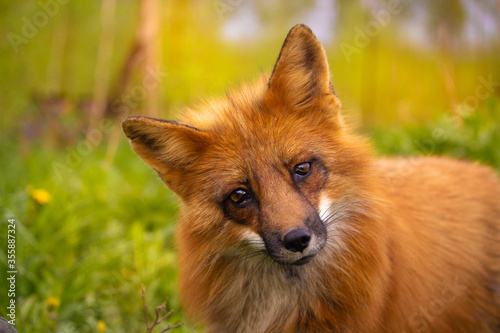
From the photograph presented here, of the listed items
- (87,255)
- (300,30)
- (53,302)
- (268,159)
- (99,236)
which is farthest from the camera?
(99,236)

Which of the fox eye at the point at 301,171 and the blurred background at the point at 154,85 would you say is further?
the blurred background at the point at 154,85

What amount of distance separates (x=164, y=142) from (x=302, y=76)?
43.5 inches

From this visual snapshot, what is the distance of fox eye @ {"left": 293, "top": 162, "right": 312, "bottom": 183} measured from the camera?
279cm

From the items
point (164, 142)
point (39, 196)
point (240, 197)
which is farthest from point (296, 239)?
point (39, 196)

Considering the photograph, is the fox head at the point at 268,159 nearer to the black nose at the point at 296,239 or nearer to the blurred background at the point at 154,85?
the black nose at the point at 296,239

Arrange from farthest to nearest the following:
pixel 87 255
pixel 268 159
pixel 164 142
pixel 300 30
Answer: pixel 87 255
pixel 164 142
pixel 300 30
pixel 268 159

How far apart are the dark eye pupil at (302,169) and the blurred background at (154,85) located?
2.40m

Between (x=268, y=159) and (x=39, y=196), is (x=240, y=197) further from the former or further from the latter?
(x=39, y=196)

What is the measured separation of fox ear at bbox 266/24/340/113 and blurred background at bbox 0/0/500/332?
2.58m

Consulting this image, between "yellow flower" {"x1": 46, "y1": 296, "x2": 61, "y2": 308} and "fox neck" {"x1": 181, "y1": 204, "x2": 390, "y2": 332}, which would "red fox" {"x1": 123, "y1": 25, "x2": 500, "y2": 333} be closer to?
"fox neck" {"x1": 181, "y1": 204, "x2": 390, "y2": 332}

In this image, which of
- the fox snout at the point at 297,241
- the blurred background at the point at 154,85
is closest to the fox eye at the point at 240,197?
the fox snout at the point at 297,241

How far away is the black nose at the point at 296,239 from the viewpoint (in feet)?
7.93

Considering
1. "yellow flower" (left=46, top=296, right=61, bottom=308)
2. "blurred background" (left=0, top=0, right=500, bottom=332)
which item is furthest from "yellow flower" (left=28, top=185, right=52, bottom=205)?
"yellow flower" (left=46, top=296, right=61, bottom=308)

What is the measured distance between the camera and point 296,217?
251cm
